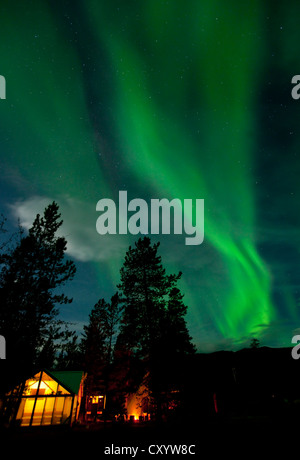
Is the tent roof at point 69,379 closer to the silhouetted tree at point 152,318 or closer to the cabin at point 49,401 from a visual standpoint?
the cabin at point 49,401

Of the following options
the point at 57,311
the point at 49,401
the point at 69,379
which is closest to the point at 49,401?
the point at 49,401

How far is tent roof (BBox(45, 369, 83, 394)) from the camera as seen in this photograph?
84.8ft

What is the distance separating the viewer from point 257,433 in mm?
6730

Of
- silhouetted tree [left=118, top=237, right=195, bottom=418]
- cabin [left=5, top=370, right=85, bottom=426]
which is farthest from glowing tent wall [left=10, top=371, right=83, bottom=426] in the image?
silhouetted tree [left=118, top=237, right=195, bottom=418]

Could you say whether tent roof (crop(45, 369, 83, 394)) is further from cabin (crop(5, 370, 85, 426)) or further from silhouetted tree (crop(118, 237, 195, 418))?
silhouetted tree (crop(118, 237, 195, 418))

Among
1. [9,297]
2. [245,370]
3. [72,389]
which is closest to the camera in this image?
[9,297]

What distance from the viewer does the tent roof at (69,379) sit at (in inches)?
1018

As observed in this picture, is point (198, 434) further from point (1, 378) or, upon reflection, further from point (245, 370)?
point (245, 370)

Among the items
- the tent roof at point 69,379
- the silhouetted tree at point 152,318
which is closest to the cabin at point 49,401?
the tent roof at point 69,379

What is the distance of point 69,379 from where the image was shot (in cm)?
2844

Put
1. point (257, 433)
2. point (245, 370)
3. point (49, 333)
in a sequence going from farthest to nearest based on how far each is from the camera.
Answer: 1. point (245, 370)
2. point (49, 333)
3. point (257, 433)
